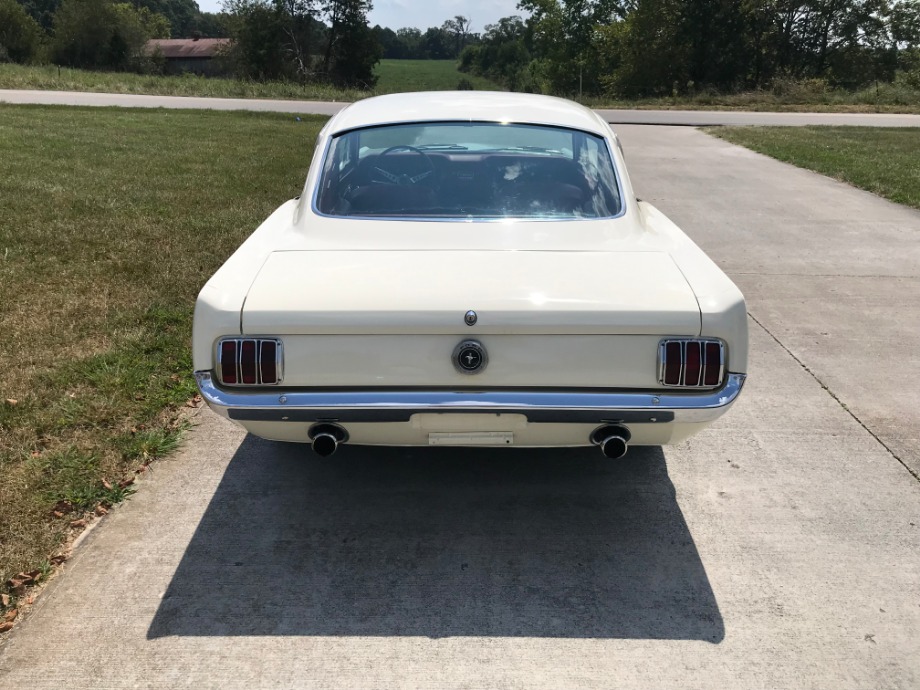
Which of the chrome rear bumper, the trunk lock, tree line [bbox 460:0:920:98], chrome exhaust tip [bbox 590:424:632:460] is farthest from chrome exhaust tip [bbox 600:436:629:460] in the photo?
tree line [bbox 460:0:920:98]

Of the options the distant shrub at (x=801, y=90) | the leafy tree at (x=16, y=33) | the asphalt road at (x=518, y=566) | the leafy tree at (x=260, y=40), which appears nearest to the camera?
the asphalt road at (x=518, y=566)

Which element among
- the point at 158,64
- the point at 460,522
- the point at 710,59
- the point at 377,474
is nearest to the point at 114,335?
the point at 377,474

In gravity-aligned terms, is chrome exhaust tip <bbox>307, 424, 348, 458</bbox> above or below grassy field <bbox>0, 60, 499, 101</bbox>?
below

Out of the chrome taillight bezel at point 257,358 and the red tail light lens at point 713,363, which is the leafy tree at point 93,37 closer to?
the chrome taillight bezel at point 257,358

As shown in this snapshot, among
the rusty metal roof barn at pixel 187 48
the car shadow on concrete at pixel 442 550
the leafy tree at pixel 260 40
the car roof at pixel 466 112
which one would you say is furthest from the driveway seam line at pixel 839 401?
the rusty metal roof barn at pixel 187 48

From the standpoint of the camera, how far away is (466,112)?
13.0ft

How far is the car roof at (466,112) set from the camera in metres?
3.91

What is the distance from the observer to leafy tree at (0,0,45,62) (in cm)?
5484

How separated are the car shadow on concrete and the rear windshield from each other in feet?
3.85

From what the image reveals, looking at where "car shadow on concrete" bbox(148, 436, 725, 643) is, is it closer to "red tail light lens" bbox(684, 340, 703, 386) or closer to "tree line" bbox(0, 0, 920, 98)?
"red tail light lens" bbox(684, 340, 703, 386)

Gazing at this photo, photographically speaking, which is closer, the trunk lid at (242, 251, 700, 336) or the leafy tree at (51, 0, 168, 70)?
the trunk lid at (242, 251, 700, 336)

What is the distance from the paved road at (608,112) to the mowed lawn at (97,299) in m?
10.5

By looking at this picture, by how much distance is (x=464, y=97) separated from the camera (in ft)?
14.1

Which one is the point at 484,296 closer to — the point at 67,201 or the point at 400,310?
the point at 400,310
